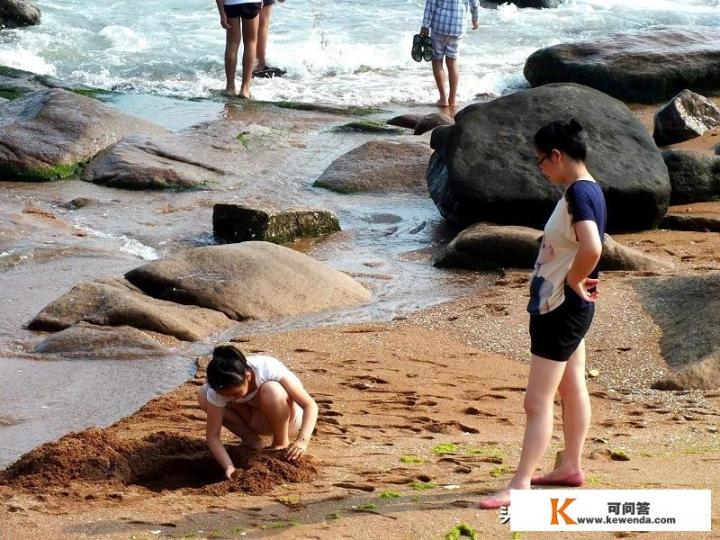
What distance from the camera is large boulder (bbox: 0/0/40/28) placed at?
20438 millimetres

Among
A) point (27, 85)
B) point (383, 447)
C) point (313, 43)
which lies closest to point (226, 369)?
point (383, 447)

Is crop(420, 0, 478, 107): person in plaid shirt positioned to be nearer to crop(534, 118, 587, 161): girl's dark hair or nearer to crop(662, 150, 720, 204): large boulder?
crop(662, 150, 720, 204): large boulder

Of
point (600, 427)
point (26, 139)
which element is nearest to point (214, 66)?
point (26, 139)

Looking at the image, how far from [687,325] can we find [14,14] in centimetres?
1626

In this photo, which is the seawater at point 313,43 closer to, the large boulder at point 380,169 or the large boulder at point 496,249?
the large boulder at point 380,169

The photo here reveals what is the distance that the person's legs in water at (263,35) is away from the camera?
15664 mm

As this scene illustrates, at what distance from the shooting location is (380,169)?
11.7 m

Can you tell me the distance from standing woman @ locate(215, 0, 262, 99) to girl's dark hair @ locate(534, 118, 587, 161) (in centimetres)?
1028

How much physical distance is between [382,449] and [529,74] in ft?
39.3

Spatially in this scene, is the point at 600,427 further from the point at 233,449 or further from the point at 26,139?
the point at 26,139

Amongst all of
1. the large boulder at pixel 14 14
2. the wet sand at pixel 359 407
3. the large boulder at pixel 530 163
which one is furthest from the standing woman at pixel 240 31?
the large boulder at pixel 14 14

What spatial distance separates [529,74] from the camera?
54.2ft

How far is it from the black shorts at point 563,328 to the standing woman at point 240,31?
1051cm

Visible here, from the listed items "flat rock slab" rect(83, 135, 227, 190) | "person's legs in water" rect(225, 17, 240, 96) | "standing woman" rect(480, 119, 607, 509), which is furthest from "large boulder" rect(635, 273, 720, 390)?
"person's legs in water" rect(225, 17, 240, 96)
